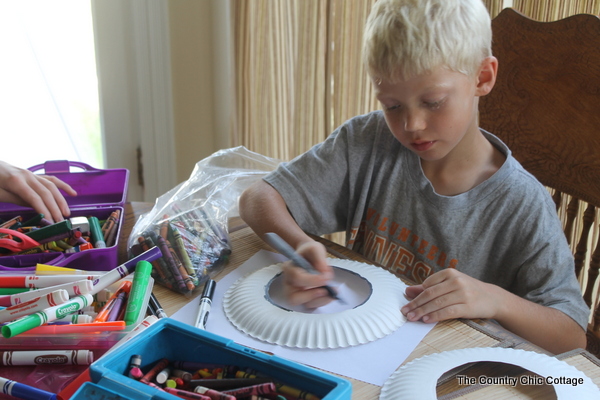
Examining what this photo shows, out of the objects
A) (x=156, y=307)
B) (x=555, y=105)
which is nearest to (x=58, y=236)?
(x=156, y=307)

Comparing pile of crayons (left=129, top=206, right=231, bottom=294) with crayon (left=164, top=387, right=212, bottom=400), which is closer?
crayon (left=164, top=387, right=212, bottom=400)

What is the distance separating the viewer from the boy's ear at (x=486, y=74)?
2.80ft

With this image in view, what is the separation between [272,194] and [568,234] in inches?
23.2

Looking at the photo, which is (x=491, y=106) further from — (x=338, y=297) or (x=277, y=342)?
(x=277, y=342)

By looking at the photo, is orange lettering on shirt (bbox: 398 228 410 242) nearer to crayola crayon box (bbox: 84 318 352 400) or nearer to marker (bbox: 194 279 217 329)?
marker (bbox: 194 279 217 329)

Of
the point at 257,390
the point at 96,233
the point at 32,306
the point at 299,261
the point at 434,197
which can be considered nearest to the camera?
the point at 257,390

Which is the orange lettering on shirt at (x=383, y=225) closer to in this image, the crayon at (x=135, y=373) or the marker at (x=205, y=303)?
the marker at (x=205, y=303)

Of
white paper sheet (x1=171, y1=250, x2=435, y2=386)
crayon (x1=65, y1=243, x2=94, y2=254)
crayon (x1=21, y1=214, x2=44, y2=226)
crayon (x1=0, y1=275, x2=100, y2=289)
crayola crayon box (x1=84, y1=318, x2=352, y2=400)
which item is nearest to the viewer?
crayola crayon box (x1=84, y1=318, x2=352, y2=400)

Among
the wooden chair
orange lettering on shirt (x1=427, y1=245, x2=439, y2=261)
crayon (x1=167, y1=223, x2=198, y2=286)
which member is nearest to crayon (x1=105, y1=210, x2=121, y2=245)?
crayon (x1=167, y1=223, x2=198, y2=286)

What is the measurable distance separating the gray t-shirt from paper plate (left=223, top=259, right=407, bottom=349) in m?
0.24

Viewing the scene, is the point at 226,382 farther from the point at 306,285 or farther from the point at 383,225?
the point at 383,225

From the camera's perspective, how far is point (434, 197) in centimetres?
94

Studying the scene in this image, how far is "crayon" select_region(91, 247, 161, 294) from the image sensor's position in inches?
25.8

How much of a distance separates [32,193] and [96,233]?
170mm
